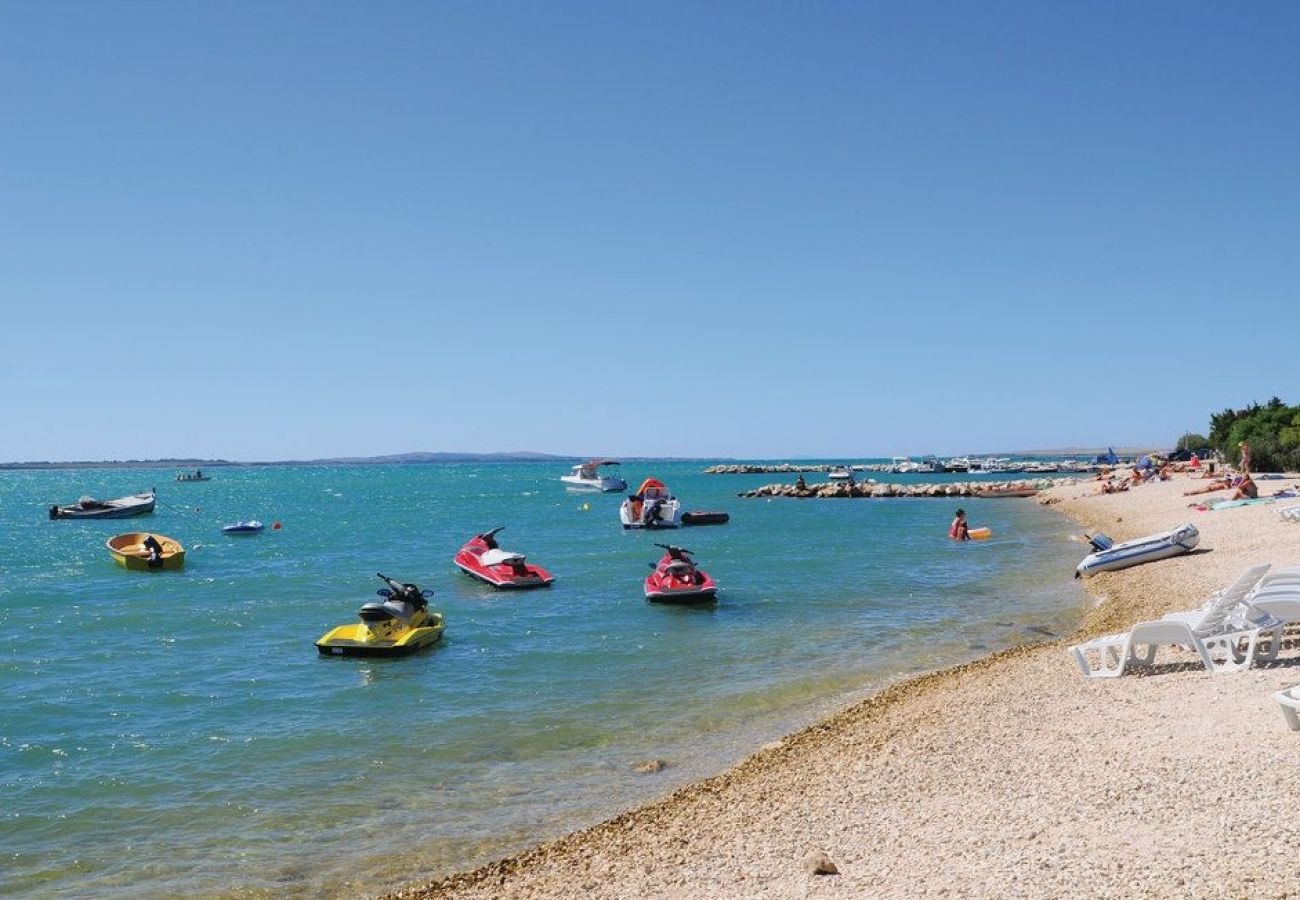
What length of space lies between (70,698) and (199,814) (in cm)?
742

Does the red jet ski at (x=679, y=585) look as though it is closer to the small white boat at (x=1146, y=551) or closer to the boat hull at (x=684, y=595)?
the boat hull at (x=684, y=595)

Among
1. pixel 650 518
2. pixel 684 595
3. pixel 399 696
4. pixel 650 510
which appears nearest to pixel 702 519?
pixel 650 510

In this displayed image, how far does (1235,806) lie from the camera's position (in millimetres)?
6805

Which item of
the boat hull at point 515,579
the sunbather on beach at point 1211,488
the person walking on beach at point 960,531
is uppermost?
the sunbather on beach at point 1211,488

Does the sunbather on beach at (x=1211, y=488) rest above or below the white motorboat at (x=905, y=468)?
above

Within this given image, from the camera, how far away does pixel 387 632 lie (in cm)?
1916

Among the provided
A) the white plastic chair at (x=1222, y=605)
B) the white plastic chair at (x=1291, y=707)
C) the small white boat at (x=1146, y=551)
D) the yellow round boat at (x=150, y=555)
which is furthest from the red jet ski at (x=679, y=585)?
the yellow round boat at (x=150, y=555)

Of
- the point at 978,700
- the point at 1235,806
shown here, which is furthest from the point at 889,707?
the point at 1235,806

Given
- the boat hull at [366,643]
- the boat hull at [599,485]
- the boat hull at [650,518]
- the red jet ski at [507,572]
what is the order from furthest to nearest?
the boat hull at [599,485], the boat hull at [650,518], the red jet ski at [507,572], the boat hull at [366,643]

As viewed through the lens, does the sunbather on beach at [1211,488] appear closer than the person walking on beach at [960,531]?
No

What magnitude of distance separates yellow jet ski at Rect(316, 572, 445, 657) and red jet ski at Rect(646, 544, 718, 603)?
6669 millimetres

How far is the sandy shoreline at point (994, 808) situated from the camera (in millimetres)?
6281

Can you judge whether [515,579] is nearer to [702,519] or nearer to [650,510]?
[650,510]

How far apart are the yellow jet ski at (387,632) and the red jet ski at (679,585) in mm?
6669
